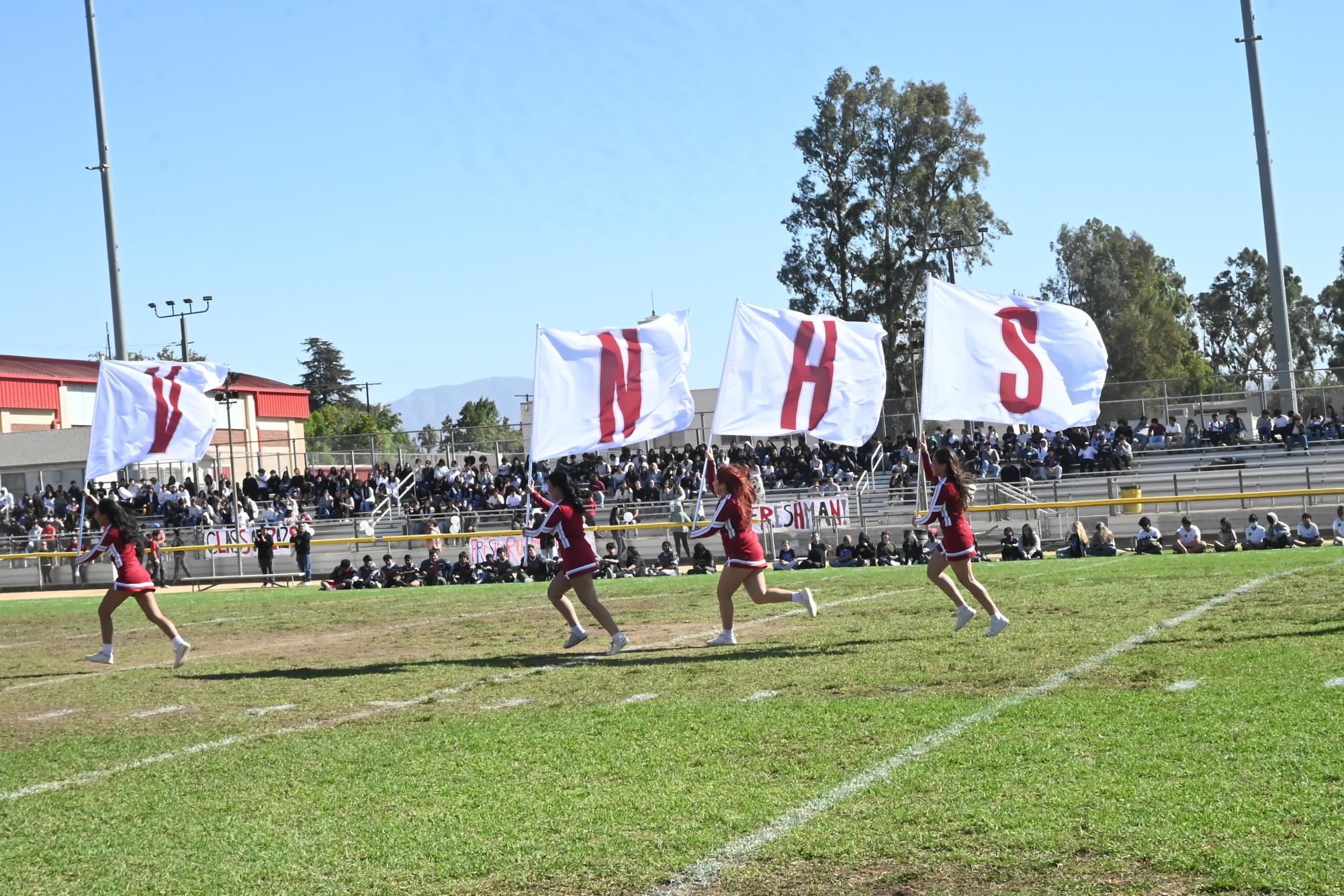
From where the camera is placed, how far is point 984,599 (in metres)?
11.4

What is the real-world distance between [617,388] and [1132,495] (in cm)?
1784

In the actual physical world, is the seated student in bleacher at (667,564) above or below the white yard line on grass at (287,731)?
above

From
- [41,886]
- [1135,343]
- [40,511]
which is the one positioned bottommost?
[41,886]

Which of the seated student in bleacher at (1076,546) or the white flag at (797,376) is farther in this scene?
the seated student in bleacher at (1076,546)

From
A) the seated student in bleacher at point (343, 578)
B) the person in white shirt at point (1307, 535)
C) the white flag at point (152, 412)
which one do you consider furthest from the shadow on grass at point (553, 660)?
the seated student in bleacher at point (343, 578)

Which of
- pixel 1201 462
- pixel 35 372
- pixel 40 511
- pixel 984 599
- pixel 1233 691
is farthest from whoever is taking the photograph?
pixel 35 372

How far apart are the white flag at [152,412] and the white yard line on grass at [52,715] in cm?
892

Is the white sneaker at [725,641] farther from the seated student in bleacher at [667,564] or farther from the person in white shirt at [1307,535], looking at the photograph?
the person in white shirt at [1307,535]

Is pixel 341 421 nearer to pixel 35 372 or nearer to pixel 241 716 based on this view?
pixel 35 372

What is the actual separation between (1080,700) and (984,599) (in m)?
3.26

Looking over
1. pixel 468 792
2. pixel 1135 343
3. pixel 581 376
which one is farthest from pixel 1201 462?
pixel 1135 343

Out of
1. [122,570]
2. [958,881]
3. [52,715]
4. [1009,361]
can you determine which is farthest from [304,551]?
[958,881]

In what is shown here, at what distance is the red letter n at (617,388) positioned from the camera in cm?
1519

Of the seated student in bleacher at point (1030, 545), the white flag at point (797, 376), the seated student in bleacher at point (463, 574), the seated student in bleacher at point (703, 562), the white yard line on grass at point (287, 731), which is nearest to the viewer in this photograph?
the white yard line on grass at point (287, 731)
